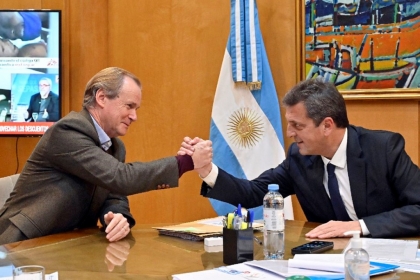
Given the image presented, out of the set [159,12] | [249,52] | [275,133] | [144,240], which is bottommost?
[144,240]

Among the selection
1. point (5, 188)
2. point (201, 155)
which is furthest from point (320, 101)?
point (5, 188)

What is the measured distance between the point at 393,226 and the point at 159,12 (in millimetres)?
2750

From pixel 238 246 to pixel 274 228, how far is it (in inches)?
6.9

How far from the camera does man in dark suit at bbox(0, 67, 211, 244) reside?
2361 millimetres

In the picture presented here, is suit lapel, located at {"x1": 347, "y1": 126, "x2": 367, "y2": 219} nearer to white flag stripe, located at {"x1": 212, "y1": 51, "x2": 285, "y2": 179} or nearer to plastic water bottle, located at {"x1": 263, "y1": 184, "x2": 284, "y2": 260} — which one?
plastic water bottle, located at {"x1": 263, "y1": 184, "x2": 284, "y2": 260}

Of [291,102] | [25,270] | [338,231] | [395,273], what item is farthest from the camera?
[291,102]

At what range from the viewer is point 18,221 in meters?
2.37

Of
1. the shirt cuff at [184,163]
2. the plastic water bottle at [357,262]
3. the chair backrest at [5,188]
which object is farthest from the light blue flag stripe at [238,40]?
the plastic water bottle at [357,262]

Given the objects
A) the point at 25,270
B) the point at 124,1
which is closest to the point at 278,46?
the point at 124,1

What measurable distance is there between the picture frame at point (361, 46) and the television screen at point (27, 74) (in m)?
1.84

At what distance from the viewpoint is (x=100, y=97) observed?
2623 mm

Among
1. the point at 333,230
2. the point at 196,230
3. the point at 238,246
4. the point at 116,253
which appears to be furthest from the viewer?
the point at 196,230

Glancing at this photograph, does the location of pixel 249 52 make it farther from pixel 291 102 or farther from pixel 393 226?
pixel 393 226

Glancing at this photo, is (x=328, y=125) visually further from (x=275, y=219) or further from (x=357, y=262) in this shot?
(x=357, y=262)
